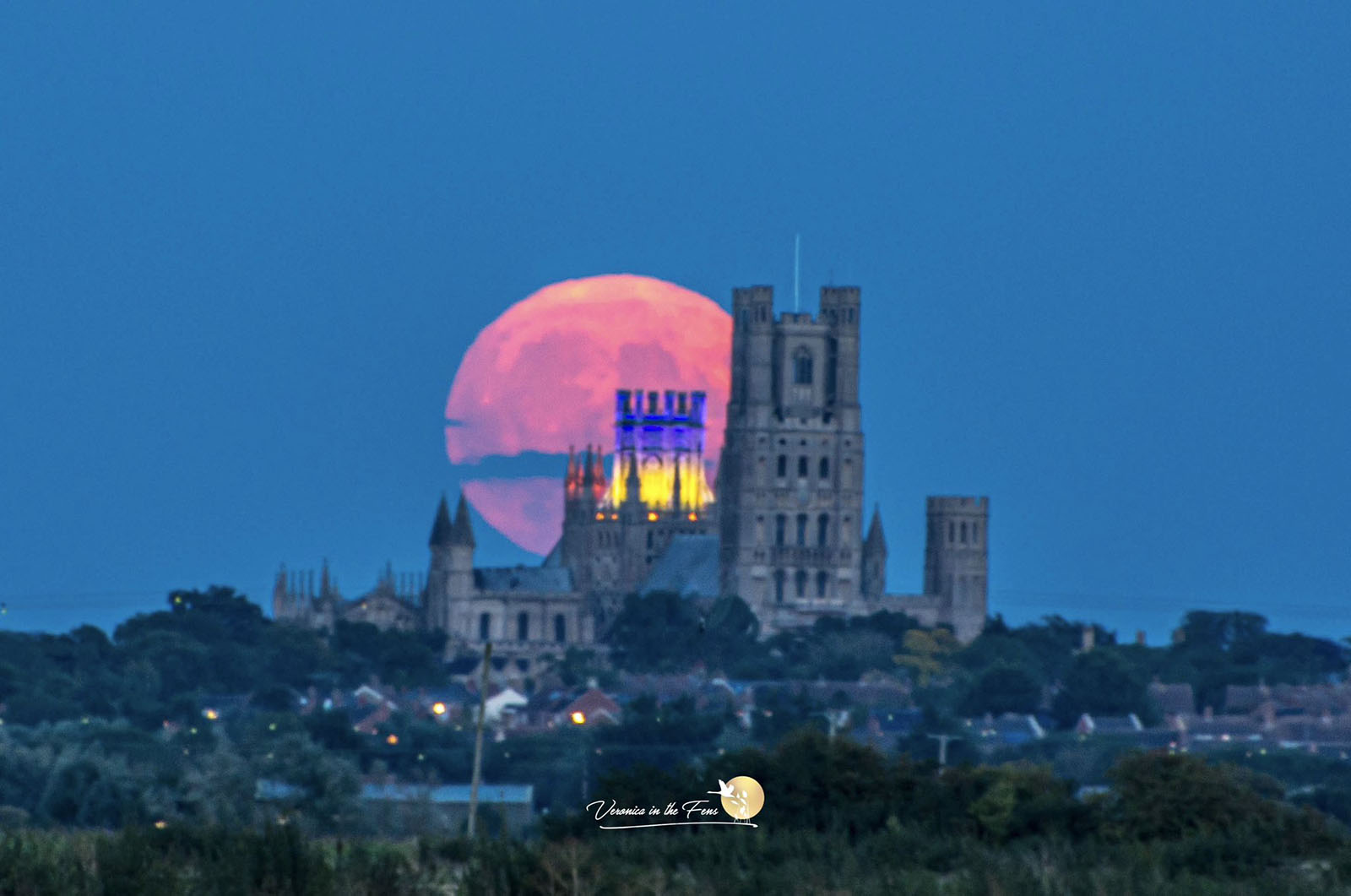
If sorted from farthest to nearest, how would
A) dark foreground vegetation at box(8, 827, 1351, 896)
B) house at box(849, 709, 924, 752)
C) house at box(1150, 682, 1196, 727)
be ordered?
house at box(1150, 682, 1196, 727) < house at box(849, 709, 924, 752) < dark foreground vegetation at box(8, 827, 1351, 896)

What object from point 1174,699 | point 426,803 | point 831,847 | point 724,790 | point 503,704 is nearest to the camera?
point 831,847

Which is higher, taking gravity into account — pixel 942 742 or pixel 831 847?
pixel 942 742

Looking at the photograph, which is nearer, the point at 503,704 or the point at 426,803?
the point at 426,803

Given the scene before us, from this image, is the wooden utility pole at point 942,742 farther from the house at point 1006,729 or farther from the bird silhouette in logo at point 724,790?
the bird silhouette in logo at point 724,790

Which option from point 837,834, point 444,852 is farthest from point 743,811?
point 444,852

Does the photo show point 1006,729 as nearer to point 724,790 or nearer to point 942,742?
point 942,742

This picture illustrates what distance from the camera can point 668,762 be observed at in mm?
112000

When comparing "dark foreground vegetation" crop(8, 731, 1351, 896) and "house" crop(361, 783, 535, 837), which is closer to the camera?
"dark foreground vegetation" crop(8, 731, 1351, 896)

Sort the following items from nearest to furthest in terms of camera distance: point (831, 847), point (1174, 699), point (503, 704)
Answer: point (831, 847)
point (503, 704)
point (1174, 699)

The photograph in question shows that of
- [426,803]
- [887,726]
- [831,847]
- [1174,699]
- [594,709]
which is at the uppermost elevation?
[1174,699]

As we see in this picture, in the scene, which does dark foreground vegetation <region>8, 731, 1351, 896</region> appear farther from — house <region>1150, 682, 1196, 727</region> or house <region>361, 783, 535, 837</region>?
house <region>1150, 682, 1196, 727</region>

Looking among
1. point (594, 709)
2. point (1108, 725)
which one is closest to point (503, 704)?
point (594, 709)

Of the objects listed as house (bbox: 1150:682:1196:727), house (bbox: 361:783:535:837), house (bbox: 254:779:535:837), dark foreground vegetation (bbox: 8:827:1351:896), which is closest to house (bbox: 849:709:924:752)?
house (bbox: 1150:682:1196:727)

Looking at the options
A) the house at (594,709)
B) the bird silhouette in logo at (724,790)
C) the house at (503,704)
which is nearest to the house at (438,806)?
the bird silhouette in logo at (724,790)
